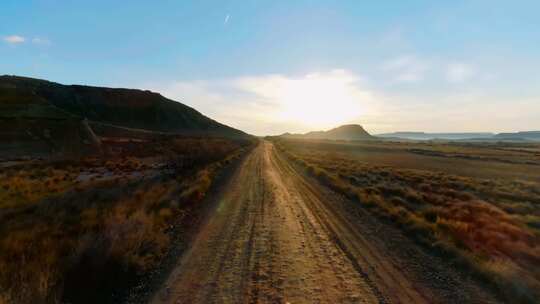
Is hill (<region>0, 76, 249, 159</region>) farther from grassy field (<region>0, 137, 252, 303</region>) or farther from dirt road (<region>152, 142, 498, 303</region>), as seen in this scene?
dirt road (<region>152, 142, 498, 303</region>)

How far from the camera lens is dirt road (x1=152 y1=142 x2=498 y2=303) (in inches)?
215

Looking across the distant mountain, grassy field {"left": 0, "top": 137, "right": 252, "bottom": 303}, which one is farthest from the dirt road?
the distant mountain

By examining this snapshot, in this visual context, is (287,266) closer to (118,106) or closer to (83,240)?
(83,240)

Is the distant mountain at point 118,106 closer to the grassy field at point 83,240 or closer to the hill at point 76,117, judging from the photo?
the hill at point 76,117

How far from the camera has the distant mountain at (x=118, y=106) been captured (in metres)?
115

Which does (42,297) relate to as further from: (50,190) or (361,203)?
(50,190)

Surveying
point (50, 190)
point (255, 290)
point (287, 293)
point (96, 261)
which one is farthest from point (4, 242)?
point (50, 190)

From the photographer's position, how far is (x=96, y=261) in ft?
19.7

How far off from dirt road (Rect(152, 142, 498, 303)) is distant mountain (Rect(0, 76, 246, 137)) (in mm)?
124338

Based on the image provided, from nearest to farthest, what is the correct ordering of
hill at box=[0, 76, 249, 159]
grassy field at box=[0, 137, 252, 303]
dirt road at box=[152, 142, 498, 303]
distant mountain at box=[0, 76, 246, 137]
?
grassy field at box=[0, 137, 252, 303] → dirt road at box=[152, 142, 498, 303] → hill at box=[0, 76, 249, 159] → distant mountain at box=[0, 76, 246, 137]

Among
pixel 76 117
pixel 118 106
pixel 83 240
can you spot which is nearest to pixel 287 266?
pixel 83 240

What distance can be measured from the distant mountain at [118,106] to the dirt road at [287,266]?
408ft

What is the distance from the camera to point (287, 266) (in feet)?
22.2

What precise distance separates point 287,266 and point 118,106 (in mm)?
143090
